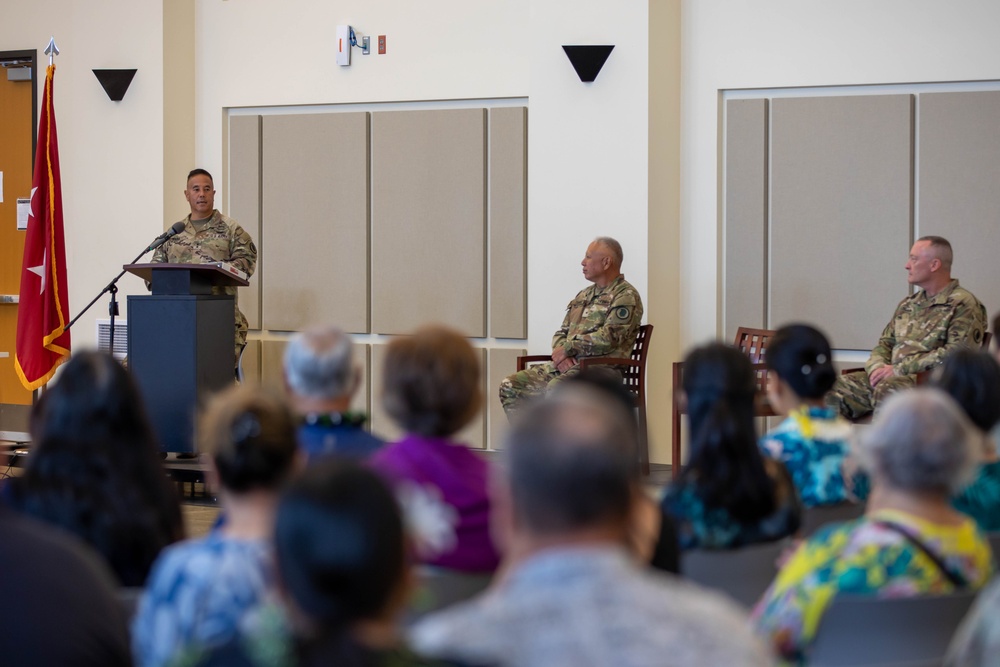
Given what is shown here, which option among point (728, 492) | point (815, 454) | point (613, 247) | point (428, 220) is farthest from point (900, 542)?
point (428, 220)

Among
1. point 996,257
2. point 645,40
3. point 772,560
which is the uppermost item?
point 645,40

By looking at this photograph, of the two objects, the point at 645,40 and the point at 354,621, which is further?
the point at 645,40

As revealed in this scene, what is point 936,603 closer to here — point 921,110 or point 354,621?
point 354,621

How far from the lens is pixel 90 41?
8.03m

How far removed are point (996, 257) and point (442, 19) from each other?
3602mm

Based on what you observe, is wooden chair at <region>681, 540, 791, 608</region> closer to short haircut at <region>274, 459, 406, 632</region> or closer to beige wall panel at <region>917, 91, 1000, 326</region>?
short haircut at <region>274, 459, 406, 632</region>

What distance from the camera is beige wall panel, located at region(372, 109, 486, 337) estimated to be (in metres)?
7.60

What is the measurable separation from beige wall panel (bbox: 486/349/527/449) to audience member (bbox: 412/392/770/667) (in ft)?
20.0

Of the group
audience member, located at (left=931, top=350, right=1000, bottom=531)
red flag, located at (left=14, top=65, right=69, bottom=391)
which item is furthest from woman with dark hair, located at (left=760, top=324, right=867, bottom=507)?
red flag, located at (left=14, top=65, right=69, bottom=391)

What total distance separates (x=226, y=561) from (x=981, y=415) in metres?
1.80

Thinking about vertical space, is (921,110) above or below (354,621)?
above

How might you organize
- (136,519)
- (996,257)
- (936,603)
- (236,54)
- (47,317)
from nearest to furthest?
(936,603) < (136,519) < (996,257) < (47,317) < (236,54)

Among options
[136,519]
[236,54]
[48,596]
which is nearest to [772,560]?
[136,519]

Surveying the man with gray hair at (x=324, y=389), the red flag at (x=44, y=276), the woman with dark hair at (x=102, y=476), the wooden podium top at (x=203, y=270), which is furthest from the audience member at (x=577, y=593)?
the red flag at (x=44, y=276)
